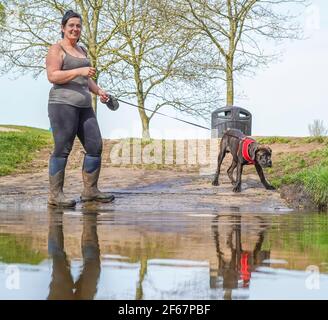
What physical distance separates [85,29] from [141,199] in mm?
18786

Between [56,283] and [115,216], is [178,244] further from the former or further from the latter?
[115,216]

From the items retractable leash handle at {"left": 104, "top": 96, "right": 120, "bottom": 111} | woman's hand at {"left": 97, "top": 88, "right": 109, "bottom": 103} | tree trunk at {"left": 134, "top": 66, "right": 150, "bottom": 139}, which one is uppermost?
tree trunk at {"left": 134, "top": 66, "right": 150, "bottom": 139}

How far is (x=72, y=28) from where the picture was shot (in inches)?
410

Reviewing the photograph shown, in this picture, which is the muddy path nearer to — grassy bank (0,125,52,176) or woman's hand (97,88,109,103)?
grassy bank (0,125,52,176)

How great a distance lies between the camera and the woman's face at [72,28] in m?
10.4

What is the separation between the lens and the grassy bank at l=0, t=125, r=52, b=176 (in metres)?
18.0

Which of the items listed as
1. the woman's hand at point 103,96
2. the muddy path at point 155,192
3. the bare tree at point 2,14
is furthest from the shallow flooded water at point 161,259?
the bare tree at point 2,14

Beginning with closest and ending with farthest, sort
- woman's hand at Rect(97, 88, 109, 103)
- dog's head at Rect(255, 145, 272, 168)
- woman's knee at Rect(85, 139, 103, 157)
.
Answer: woman's hand at Rect(97, 88, 109, 103) → woman's knee at Rect(85, 139, 103, 157) → dog's head at Rect(255, 145, 272, 168)

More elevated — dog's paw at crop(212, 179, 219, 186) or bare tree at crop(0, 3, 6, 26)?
bare tree at crop(0, 3, 6, 26)

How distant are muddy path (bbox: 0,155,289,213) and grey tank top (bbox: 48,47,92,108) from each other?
144cm

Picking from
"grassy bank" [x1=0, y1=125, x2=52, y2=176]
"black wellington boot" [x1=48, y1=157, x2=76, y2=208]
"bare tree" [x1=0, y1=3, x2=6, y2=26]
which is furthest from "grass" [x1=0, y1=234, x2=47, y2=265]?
"bare tree" [x1=0, y1=3, x2=6, y2=26]

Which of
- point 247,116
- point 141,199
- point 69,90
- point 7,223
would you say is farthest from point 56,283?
point 247,116

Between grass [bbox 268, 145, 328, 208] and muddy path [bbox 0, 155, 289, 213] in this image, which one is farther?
grass [bbox 268, 145, 328, 208]

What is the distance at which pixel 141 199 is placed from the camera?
11.8m
